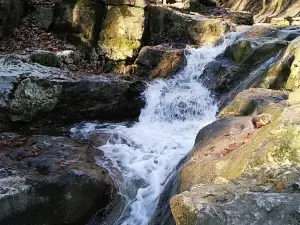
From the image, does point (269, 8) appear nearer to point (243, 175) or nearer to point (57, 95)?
point (57, 95)

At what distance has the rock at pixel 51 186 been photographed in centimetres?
546

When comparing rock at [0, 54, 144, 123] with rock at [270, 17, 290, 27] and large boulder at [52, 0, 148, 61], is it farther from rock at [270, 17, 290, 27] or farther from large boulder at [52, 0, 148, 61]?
rock at [270, 17, 290, 27]

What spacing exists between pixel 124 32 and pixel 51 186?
7.92 meters

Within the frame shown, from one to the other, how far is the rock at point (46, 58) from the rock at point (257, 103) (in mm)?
5667

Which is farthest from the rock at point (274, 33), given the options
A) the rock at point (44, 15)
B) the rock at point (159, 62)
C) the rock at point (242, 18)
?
the rock at point (44, 15)

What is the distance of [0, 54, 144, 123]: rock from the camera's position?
29.6 ft

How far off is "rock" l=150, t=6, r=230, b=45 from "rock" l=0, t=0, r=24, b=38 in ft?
15.7

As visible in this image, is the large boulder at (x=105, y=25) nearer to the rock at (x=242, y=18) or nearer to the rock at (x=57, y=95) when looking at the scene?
the rock at (x=57, y=95)

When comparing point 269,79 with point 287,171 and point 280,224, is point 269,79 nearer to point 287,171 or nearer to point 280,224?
point 287,171

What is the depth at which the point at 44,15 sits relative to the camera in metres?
12.4

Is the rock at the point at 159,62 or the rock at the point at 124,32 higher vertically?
the rock at the point at 124,32

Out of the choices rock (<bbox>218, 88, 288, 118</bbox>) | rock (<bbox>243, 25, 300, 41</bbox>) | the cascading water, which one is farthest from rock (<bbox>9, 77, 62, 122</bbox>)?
rock (<bbox>243, 25, 300, 41</bbox>)

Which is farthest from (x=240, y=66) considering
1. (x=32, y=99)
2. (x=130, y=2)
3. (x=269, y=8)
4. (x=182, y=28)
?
(x=269, y=8)

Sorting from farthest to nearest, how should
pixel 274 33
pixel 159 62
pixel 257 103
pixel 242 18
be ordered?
pixel 242 18
pixel 159 62
pixel 274 33
pixel 257 103
